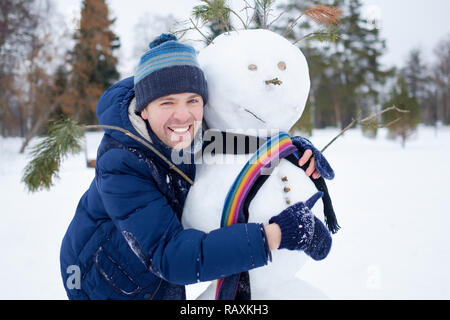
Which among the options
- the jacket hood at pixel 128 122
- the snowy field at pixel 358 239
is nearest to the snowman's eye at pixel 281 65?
the jacket hood at pixel 128 122

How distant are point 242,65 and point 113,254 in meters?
0.91

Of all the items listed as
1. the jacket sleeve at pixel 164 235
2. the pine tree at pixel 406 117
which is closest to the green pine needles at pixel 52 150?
the jacket sleeve at pixel 164 235

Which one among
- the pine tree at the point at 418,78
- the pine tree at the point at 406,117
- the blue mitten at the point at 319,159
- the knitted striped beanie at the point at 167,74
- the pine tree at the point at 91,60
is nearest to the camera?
the knitted striped beanie at the point at 167,74

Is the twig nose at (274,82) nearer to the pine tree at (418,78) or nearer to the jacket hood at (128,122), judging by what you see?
the jacket hood at (128,122)

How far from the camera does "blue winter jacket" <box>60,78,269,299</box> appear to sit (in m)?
1.01

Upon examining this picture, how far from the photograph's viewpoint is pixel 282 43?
130 centimetres

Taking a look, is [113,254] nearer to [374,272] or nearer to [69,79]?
[374,272]

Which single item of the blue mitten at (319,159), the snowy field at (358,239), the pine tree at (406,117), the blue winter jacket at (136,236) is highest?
the pine tree at (406,117)

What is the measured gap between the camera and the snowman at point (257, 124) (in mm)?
1199

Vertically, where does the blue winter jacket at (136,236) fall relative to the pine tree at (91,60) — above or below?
below

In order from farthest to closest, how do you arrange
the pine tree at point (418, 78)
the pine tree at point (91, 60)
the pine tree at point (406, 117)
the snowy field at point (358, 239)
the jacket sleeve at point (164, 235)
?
the pine tree at point (418, 78), the pine tree at point (91, 60), the pine tree at point (406, 117), the snowy field at point (358, 239), the jacket sleeve at point (164, 235)

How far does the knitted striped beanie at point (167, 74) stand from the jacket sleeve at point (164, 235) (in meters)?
0.24

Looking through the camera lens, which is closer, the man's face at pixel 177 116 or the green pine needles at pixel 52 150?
the man's face at pixel 177 116

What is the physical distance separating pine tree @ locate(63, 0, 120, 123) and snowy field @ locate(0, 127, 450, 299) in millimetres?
8737
